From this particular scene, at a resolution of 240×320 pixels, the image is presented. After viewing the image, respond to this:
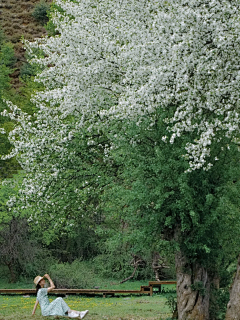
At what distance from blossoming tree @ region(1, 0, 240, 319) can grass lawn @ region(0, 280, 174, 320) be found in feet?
9.72

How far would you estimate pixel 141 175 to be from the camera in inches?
468

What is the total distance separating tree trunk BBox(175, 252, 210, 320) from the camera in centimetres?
1265

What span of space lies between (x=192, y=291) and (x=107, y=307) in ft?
20.9

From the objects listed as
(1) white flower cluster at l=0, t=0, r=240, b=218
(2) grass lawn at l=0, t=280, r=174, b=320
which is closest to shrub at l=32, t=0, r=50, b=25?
(2) grass lawn at l=0, t=280, r=174, b=320

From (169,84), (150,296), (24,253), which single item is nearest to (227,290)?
(169,84)

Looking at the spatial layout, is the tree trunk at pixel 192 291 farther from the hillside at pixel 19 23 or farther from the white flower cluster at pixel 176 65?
the hillside at pixel 19 23

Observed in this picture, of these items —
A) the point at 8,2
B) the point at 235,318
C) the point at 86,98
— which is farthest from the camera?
the point at 8,2

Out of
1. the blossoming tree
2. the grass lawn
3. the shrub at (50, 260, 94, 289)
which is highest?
the blossoming tree

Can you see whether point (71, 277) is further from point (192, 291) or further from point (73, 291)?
point (192, 291)

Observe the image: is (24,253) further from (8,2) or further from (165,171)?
(8,2)

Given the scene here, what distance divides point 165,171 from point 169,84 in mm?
2103

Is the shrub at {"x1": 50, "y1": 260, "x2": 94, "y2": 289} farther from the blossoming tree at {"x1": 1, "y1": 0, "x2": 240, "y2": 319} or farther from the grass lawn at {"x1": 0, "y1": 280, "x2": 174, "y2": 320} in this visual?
the blossoming tree at {"x1": 1, "y1": 0, "x2": 240, "y2": 319}

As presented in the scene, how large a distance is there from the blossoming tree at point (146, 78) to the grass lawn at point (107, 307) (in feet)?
9.72

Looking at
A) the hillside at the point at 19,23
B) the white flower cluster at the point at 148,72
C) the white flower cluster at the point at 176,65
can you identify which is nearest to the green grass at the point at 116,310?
the white flower cluster at the point at 148,72
